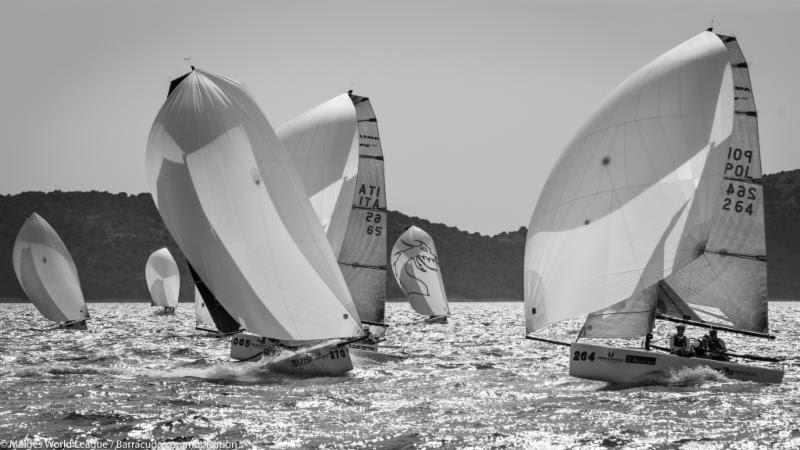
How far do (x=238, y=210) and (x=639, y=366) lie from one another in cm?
832

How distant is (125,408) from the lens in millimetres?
14812

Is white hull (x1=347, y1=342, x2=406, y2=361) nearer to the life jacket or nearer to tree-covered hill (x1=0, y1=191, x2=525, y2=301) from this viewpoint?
the life jacket

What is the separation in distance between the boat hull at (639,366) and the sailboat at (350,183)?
7992mm

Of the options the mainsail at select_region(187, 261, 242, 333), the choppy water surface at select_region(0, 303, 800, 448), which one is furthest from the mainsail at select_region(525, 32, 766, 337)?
the mainsail at select_region(187, 261, 242, 333)

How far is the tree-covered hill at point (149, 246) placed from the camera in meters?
152

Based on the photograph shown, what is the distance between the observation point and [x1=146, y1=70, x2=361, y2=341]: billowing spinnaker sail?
18.8 metres

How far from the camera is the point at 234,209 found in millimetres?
18984

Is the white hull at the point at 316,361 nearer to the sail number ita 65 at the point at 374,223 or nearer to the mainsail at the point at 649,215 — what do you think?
the mainsail at the point at 649,215

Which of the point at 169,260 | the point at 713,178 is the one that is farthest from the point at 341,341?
the point at 169,260

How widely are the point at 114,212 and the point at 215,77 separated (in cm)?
16162

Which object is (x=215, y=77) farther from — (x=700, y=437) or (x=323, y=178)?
(x=700, y=437)

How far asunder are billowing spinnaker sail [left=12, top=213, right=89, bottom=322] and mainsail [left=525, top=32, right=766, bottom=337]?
85.9 ft

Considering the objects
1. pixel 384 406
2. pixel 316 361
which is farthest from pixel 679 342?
pixel 316 361

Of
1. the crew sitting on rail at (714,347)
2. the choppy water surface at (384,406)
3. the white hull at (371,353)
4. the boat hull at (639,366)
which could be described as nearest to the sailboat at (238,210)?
the choppy water surface at (384,406)
